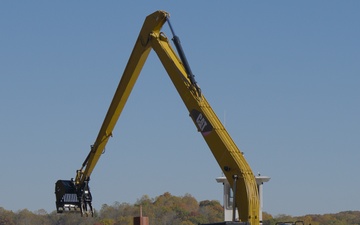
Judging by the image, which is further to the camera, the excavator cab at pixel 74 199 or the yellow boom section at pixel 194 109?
the excavator cab at pixel 74 199

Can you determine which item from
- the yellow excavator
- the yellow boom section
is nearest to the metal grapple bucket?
the yellow excavator

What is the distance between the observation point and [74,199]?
41.3 meters

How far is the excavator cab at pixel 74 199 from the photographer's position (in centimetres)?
4097

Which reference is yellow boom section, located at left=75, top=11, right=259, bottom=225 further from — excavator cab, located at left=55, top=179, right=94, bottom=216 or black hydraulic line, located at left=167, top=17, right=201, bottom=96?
excavator cab, located at left=55, top=179, right=94, bottom=216

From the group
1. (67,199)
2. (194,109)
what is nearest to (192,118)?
(194,109)

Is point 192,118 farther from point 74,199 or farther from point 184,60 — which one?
point 74,199

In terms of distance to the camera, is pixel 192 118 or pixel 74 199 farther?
pixel 74 199

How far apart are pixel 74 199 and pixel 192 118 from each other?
38.7 feet

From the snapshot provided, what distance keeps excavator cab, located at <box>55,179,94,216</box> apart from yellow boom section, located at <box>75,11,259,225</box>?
4108 millimetres

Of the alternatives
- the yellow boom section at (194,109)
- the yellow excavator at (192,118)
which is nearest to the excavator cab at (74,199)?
the yellow excavator at (192,118)

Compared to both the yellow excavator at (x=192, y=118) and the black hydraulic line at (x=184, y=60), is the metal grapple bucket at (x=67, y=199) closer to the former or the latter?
the yellow excavator at (x=192, y=118)

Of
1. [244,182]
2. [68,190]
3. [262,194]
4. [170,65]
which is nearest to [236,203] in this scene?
[244,182]

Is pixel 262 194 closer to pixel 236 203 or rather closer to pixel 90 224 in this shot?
pixel 236 203

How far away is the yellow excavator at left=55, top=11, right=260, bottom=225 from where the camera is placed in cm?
2928
